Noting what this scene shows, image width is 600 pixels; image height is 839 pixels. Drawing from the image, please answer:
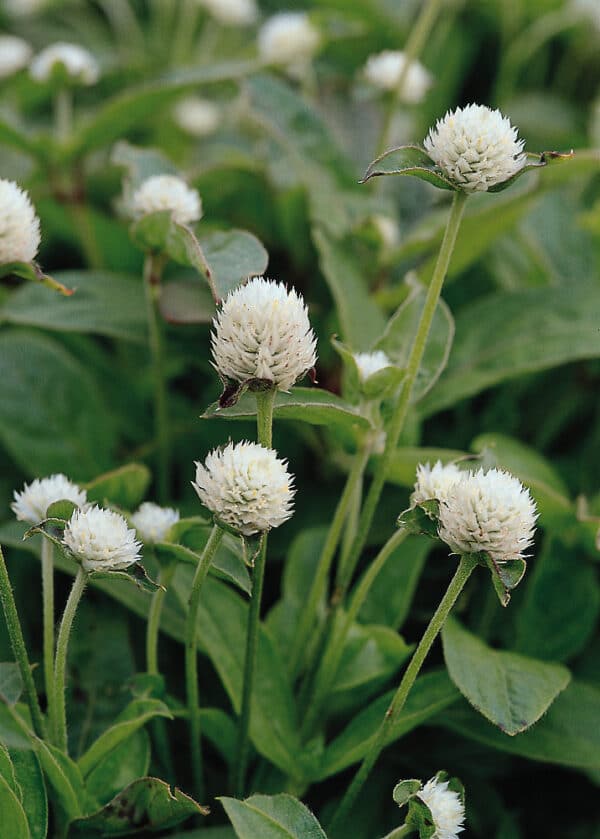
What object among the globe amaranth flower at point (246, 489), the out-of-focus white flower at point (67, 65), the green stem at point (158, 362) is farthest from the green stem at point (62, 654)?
the out-of-focus white flower at point (67, 65)

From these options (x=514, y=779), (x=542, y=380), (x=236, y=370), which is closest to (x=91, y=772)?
(x=236, y=370)

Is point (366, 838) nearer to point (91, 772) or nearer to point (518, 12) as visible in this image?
point (91, 772)

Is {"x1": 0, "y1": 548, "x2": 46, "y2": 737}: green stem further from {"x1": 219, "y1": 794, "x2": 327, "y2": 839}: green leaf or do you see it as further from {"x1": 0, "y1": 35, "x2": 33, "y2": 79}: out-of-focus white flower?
{"x1": 0, "y1": 35, "x2": 33, "y2": 79}: out-of-focus white flower

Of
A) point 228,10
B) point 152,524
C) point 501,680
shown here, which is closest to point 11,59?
point 228,10

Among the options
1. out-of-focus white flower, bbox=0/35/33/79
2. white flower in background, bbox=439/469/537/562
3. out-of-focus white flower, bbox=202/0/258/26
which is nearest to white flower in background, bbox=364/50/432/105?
out-of-focus white flower, bbox=202/0/258/26

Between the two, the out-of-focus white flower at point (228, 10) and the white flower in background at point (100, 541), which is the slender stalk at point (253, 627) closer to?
the white flower in background at point (100, 541)
